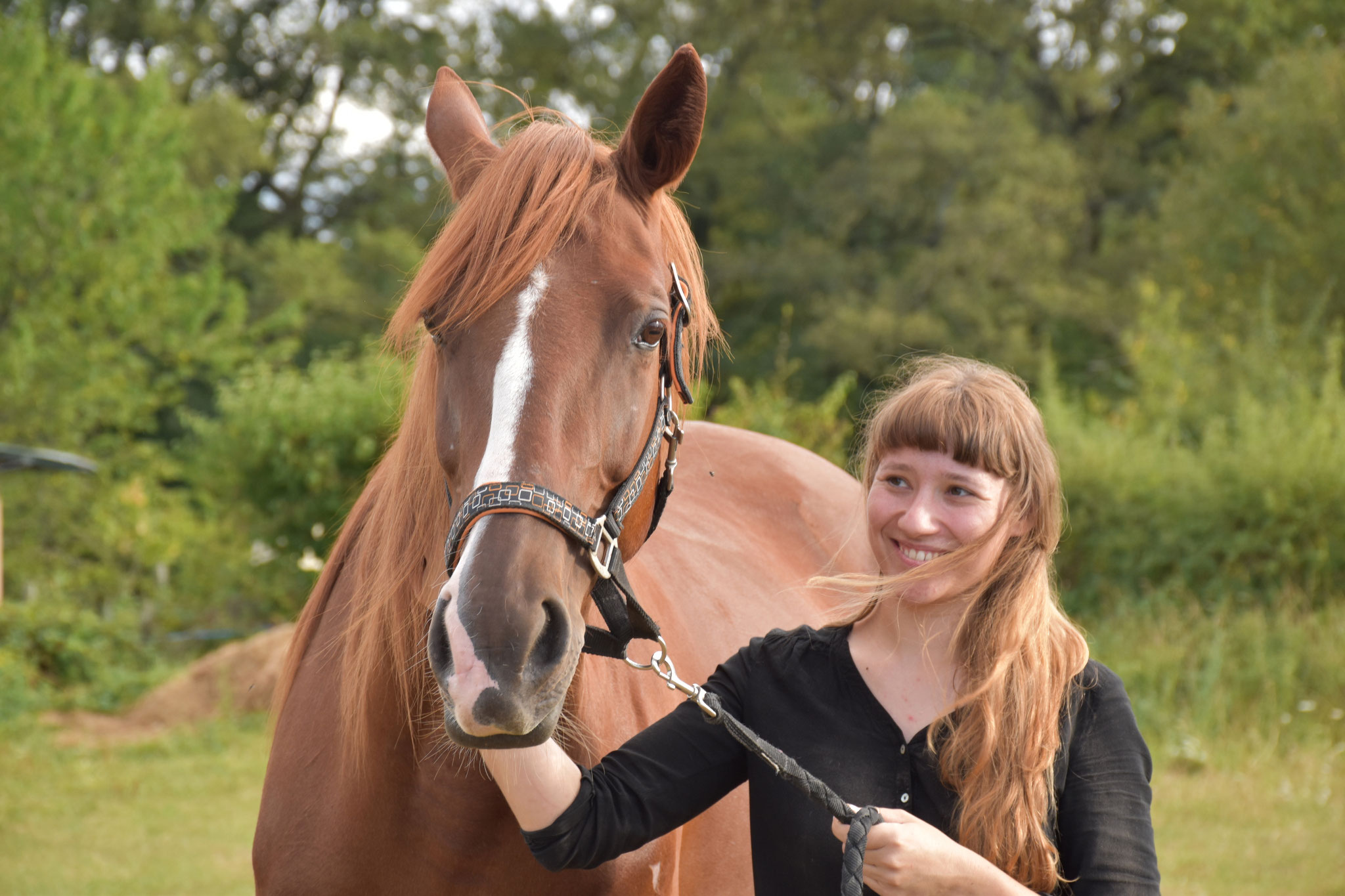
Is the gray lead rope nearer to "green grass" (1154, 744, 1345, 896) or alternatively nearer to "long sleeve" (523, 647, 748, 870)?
"long sleeve" (523, 647, 748, 870)

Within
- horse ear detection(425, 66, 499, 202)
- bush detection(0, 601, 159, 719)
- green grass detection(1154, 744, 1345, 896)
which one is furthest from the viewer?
bush detection(0, 601, 159, 719)

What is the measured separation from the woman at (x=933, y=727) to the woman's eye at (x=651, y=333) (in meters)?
0.42

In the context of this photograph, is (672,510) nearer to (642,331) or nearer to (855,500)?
(855,500)

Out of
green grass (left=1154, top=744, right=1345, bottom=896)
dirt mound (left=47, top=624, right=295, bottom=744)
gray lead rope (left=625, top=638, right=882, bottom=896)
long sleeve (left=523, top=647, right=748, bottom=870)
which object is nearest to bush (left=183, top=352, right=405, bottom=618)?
dirt mound (left=47, top=624, right=295, bottom=744)

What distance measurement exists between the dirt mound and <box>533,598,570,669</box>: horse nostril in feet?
23.2

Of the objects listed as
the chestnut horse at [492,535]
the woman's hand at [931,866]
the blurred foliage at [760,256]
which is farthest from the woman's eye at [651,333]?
the blurred foliage at [760,256]

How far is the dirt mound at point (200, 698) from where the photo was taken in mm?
8039

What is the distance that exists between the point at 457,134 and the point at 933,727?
52.9 inches

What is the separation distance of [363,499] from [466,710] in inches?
42.8

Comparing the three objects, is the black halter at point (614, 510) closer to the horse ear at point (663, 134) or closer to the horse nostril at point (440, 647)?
the horse nostril at point (440, 647)

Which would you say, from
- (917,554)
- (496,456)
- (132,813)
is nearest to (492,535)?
(496,456)

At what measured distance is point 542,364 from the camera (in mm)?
1537

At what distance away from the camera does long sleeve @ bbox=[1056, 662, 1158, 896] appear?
60.0 inches

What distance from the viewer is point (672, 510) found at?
3.42 meters
